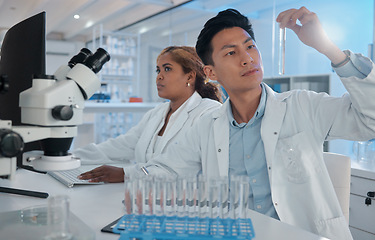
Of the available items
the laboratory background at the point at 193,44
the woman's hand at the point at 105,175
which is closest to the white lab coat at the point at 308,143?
the woman's hand at the point at 105,175

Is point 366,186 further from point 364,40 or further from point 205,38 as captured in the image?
point 364,40

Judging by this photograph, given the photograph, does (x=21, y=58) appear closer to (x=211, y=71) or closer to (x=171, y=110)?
(x=211, y=71)

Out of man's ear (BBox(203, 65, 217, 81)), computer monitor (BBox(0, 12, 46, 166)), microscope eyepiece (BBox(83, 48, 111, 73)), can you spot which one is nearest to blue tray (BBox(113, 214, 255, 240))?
microscope eyepiece (BBox(83, 48, 111, 73))

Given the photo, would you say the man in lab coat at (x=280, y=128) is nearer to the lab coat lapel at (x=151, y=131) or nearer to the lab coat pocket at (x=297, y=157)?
the lab coat pocket at (x=297, y=157)

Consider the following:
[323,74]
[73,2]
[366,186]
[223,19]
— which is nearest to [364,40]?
[323,74]

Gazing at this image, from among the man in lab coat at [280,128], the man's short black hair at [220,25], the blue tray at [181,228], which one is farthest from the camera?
the man's short black hair at [220,25]

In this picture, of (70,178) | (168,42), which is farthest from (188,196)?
(168,42)

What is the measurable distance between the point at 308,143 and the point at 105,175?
795 mm

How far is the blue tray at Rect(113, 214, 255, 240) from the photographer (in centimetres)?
67

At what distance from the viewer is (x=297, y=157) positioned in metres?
1.32

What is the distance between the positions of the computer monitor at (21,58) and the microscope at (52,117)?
260 millimetres

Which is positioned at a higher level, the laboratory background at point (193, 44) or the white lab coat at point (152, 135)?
the laboratory background at point (193, 44)

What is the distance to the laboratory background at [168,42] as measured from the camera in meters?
3.38

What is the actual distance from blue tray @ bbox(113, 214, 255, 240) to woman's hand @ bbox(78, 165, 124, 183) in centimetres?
67
